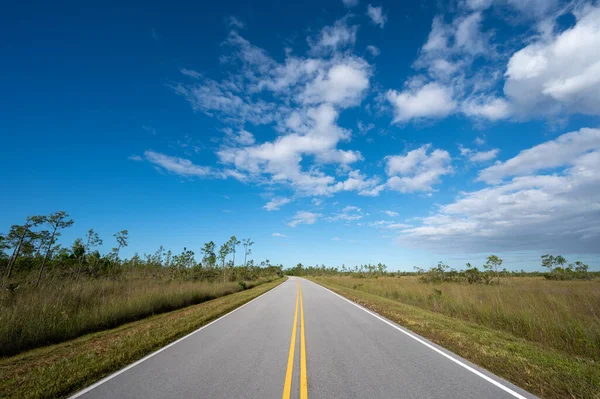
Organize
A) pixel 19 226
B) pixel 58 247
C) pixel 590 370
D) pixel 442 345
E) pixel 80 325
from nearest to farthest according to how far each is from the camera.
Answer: pixel 590 370 → pixel 442 345 → pixel 80 325 → pixel 19 226 → pixel 58 247

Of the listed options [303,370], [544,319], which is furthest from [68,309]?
[544,319]

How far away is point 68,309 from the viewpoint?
401 inches

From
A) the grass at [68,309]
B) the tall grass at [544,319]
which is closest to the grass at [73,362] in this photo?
the grass at [68,309]

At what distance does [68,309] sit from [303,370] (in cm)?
1041

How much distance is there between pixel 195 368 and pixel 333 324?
5.70 m

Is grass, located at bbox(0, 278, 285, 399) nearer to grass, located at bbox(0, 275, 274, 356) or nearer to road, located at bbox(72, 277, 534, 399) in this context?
road, located at bbox(72, 277, 534, 399)

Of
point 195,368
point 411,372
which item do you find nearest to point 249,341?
point 195,368

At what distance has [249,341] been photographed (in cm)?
731

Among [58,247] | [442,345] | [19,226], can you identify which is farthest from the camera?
[58,247]

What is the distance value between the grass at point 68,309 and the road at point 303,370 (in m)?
4.63

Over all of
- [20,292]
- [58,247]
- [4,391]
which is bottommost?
[4,391]

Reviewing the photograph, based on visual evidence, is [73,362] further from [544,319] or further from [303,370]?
[544,319]

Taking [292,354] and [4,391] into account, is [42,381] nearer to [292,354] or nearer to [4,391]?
[4,391]

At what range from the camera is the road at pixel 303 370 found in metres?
4.16
